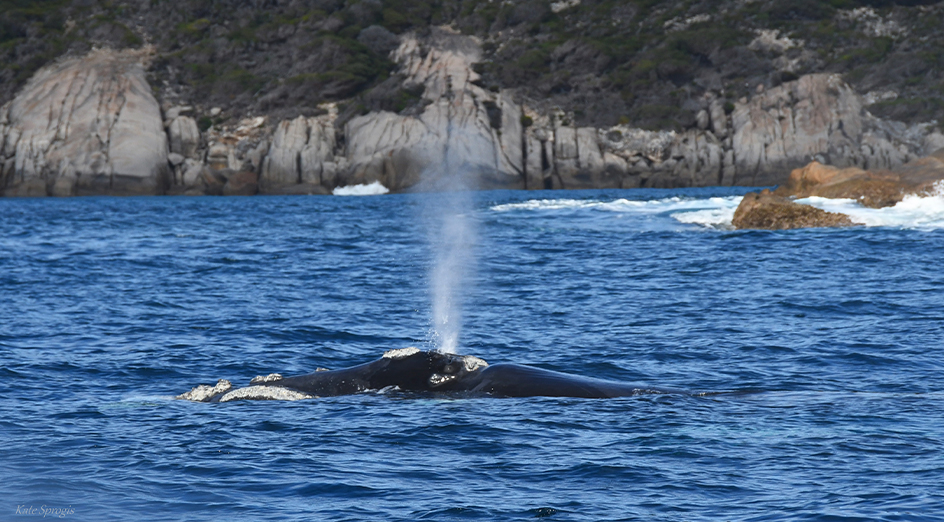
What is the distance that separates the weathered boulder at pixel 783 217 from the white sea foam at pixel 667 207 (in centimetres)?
87

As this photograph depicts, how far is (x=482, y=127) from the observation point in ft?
297

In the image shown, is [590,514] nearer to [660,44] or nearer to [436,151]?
[436,151]

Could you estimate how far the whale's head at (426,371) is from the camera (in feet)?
36.3

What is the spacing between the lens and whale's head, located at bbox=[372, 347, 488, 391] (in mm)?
11078

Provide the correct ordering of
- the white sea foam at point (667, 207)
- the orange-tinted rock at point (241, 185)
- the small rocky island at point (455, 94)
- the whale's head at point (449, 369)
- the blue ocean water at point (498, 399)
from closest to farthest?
1. the blue ocean water at point (498, 399)
2. the whale's head at point (449, 369)
3. the white sea foam at point (667, 207)
4. the orange-tinted rock at point (241, 185)
5. the small rocky island at point (455, 94)

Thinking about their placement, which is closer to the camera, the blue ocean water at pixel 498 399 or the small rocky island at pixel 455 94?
the blue ocean water at pixel 498 399

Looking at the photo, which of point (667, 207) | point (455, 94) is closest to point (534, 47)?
point (455, 94)

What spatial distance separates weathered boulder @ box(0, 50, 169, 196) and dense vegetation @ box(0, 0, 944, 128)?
8509 mm

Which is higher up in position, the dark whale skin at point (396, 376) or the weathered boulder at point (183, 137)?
A: the weathered boulder at point (183, 137)

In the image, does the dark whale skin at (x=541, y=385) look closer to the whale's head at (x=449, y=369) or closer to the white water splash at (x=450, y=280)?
the whale's head at (x=449, y=369)

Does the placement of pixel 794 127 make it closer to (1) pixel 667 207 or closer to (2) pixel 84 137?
(1) pixel 667 207

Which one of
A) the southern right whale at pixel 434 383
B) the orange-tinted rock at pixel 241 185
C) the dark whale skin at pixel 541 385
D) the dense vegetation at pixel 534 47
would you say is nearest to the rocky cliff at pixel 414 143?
the orange-tinted rock at pixel 241 185

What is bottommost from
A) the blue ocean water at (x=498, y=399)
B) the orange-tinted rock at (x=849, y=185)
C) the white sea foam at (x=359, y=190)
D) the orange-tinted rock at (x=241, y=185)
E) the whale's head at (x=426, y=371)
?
the blue ocean water at (x=498, y=399)

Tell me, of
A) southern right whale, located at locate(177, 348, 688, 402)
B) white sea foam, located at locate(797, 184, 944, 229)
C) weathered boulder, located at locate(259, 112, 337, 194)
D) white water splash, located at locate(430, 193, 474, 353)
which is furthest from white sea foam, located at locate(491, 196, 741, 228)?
weathered boulder, located at locate(259, 112, 337, 194)
